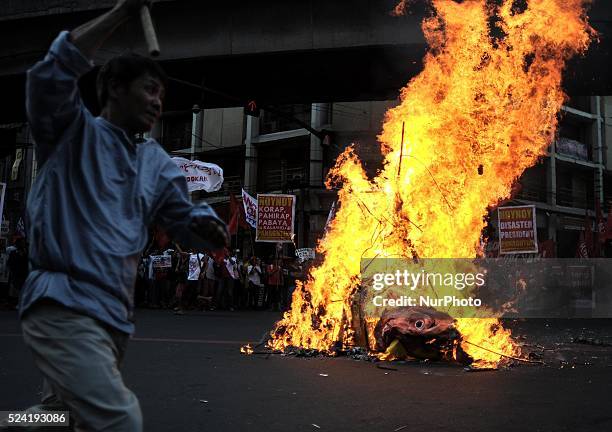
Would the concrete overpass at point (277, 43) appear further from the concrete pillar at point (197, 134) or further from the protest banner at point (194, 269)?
the concrete pillar at point (197, 134)

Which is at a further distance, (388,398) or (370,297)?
(370,297)

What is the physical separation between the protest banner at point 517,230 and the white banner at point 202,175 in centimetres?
937

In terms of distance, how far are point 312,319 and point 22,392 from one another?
13.9ft

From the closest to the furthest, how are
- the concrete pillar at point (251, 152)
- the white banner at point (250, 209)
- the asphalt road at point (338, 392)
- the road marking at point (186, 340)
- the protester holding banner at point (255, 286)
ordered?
the asphalt road at point (338, 392) < the road marking at point (186, 340) < the protester holding banner at point (255, 286) < the white banner at point (250, 209) < the concrete pillar at point (251, 152)

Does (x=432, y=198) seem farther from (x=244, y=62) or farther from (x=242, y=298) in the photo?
(x=242, y=298)

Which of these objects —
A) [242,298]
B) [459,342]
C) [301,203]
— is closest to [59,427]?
[459,342]

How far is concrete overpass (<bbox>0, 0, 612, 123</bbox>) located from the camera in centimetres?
1252

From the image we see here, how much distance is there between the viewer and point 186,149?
37.1m

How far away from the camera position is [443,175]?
8.64 meters

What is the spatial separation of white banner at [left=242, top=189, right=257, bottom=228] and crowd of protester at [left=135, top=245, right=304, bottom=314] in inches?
49.5

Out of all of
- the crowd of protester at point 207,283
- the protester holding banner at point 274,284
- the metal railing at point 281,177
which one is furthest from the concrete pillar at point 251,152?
the protester holding banner at point 274,284

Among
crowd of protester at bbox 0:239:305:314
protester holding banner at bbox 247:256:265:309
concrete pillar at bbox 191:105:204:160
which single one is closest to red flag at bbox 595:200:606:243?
crowd of protester at bbox 0:239:305:314

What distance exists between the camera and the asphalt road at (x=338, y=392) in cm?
458

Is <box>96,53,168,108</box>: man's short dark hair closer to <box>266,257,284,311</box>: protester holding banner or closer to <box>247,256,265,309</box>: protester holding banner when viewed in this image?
<box>247,256,265,309</box>: protester holding banner
